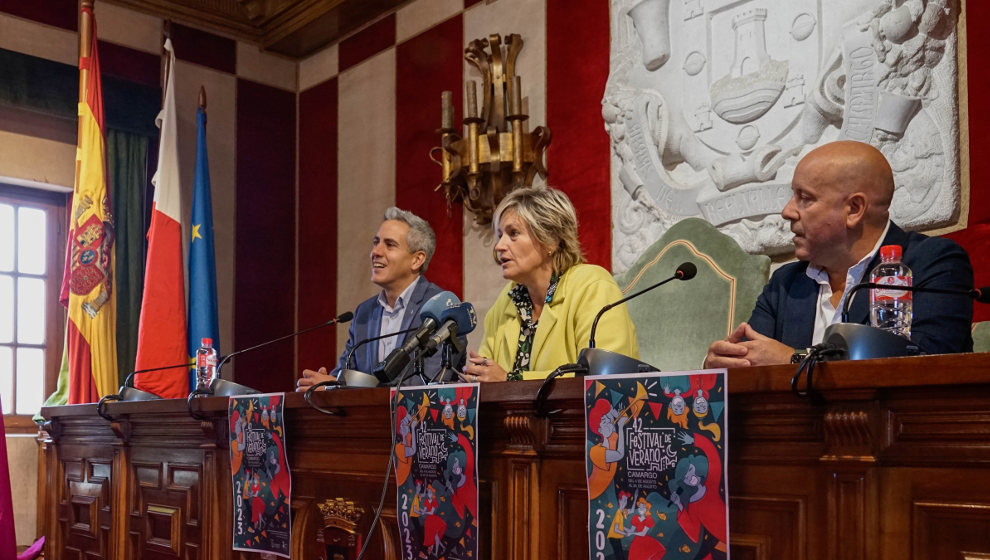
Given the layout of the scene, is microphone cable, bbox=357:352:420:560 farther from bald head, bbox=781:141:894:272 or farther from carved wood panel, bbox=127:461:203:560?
bald head, bbox=781:141:894:272

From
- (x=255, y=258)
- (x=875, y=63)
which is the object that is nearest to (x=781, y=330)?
(x=875, y=63)

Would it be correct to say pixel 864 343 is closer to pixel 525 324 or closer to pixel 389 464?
pixel 389 464

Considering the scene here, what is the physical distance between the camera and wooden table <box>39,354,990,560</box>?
48.6 inches

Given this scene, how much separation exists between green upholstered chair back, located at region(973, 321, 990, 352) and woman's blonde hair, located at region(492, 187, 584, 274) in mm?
1054

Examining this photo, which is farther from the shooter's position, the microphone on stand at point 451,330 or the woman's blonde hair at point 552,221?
the woman's blonde hair at point 552,221

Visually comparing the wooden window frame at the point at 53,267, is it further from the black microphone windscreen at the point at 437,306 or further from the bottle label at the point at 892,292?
the bottle label at the point at 892,292

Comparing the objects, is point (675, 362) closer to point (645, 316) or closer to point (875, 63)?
point (645, 316)

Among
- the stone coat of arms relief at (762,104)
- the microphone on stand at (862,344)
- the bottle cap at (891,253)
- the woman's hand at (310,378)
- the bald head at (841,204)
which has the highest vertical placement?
the stone coat of arms relief at (762,104)

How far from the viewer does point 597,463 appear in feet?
5.14

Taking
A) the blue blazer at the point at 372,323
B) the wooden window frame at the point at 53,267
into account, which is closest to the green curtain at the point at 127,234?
the wooden window frame at the point at 53,267

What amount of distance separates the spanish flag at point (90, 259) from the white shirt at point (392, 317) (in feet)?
5.39

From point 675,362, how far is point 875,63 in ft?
3.60

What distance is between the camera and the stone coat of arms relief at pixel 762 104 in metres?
2.78

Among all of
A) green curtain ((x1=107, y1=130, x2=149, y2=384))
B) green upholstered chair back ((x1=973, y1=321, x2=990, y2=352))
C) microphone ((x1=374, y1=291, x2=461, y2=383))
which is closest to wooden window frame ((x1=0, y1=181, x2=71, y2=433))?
green curtain ((x1=107, y1=130, x2=149, y2=384))
